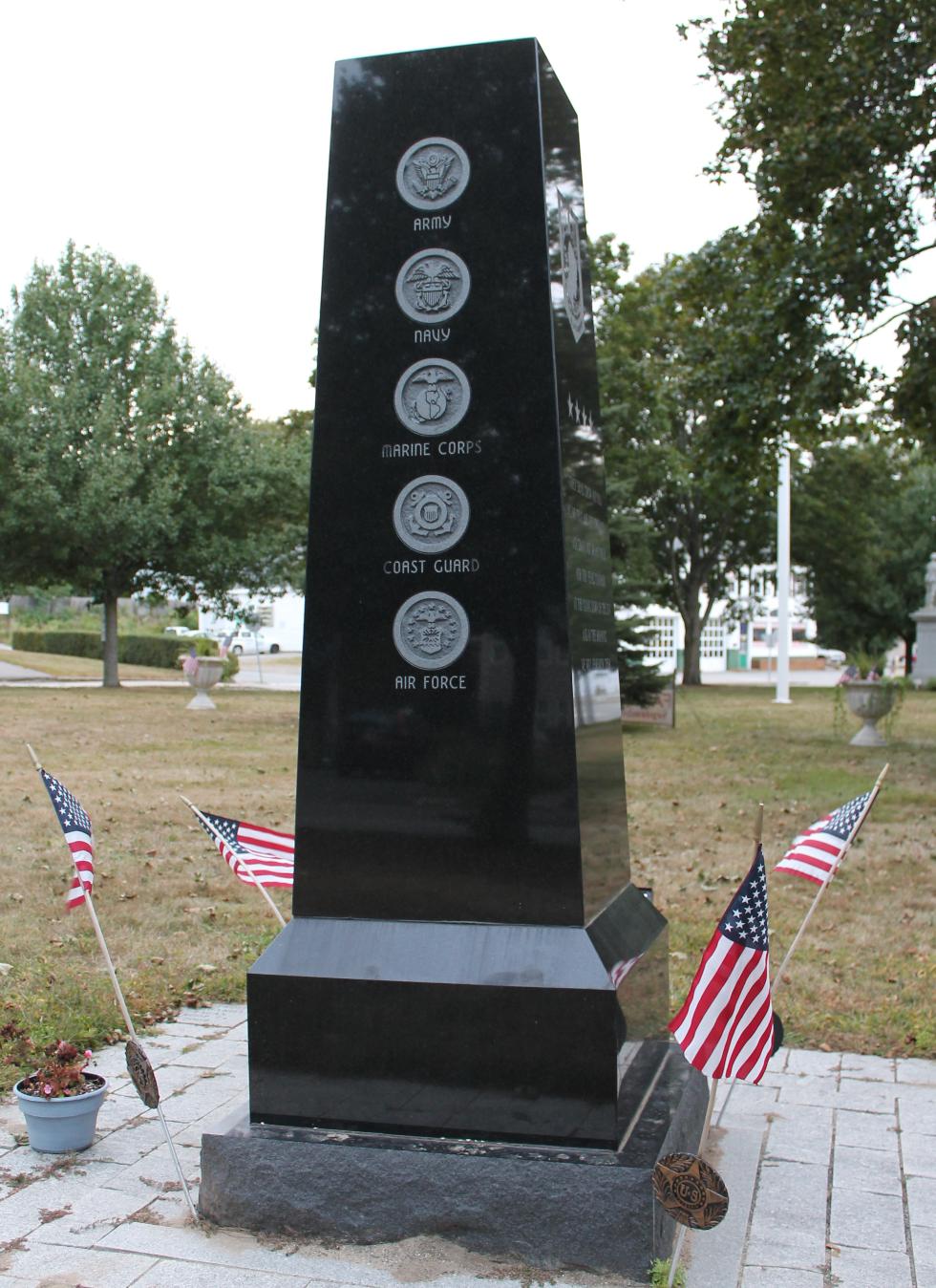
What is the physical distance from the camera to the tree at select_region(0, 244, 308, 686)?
2800cm

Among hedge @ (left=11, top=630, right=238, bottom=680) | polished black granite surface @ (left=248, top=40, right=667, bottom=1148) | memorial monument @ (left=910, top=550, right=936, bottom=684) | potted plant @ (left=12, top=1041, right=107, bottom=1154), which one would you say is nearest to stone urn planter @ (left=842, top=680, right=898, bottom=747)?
polished black granite surface @ (left=248, top=40, right=667, bottom=1148)

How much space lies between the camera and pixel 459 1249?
3.61 m

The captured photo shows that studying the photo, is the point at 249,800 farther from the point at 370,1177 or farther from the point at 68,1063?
the point at 370,1177

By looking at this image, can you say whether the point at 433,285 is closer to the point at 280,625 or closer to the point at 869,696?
the point at 869,696

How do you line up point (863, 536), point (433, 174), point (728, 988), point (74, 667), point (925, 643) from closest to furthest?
point (728, 988) → point (433, 174) → point (74, 667) → point (925, 643) → point (863, 536)

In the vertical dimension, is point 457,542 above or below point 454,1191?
above

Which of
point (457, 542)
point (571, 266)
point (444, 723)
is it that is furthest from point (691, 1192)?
point (571, 266)

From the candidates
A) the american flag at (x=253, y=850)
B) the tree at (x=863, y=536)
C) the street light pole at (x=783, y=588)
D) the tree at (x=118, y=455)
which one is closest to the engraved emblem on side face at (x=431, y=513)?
the american flag at (x=253, y=850)

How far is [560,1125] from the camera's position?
3.75 metres

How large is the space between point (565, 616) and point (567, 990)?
1075mm

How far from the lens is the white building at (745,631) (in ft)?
154

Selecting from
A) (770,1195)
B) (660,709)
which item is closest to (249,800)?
(770,1195)

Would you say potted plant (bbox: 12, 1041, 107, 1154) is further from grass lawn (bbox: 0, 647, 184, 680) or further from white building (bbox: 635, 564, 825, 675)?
grass lawn (bbox: 0, 647, 184, 680)

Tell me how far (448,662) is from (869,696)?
641 inches
